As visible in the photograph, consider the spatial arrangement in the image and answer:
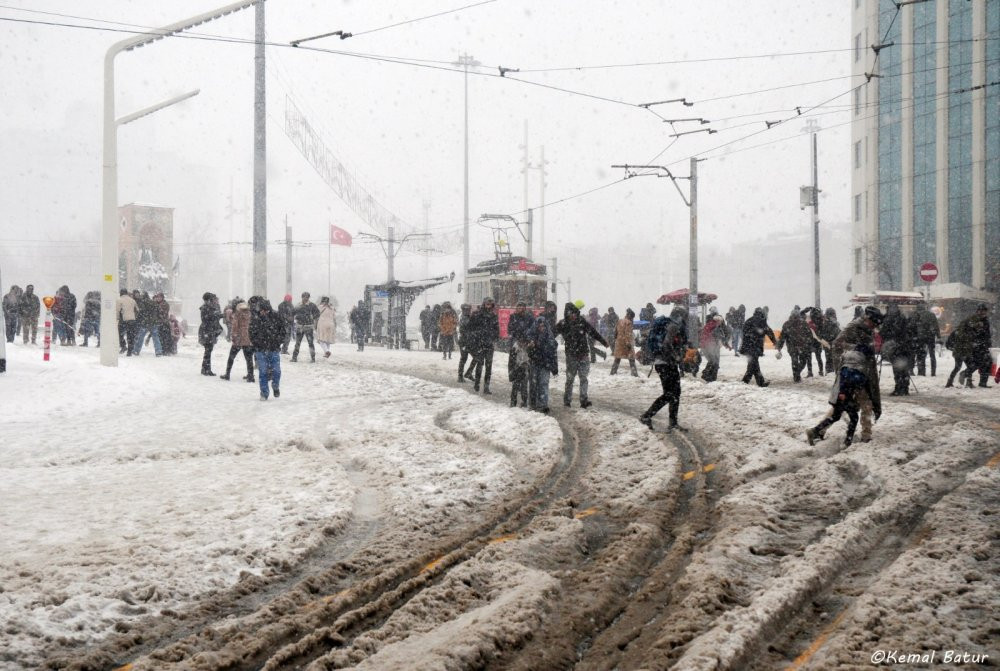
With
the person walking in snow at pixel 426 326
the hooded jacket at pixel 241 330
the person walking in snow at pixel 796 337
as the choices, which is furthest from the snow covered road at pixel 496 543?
the person walking in snow at pixel 426 326

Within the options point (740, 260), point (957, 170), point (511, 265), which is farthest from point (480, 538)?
point (740, 260)

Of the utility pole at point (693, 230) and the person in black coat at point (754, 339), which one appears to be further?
the utility pole at point (693, 230)

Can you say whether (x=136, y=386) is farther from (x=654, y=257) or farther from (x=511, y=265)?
(x=654, y=257)

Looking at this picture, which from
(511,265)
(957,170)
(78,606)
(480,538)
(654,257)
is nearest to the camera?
(78,606)

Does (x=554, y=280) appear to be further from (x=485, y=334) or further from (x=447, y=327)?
(x=485, y=334)

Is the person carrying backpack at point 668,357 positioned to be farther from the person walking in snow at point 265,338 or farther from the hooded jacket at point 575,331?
the person walking in snow at point 265,338

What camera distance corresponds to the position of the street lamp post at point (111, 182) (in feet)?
50.8

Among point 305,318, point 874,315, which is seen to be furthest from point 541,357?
point 305,318

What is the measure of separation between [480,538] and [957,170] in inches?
1850

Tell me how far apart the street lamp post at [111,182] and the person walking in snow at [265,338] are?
169 inches

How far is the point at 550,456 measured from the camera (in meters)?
8.75

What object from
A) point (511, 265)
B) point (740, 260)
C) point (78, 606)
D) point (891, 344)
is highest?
point (740, 260)

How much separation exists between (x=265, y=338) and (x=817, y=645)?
1094 centimetres

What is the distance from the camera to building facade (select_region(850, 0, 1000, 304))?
41.6m
